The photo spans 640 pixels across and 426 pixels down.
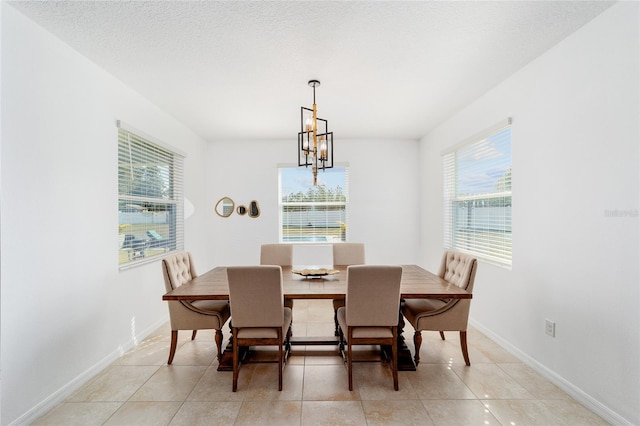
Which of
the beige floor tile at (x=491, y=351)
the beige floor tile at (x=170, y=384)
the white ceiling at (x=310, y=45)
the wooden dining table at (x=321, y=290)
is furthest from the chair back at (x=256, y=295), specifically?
the beige floor tile at (x=491, y=351)

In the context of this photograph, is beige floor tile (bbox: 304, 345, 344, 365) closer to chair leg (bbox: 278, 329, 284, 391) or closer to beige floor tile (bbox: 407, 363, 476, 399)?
chair leg (bbox: 278, 329, 284, 391)

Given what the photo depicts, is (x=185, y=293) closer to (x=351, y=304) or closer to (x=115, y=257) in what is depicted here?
(x=115, y=257)

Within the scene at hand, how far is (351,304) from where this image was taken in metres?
2.13

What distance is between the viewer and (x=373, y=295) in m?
2.11

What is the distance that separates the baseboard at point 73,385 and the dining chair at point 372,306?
2013 millimetres

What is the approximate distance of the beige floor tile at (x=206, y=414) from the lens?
1839 millimetres

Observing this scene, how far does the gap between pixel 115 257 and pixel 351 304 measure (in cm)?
218

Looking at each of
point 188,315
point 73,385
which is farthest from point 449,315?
point 73,385

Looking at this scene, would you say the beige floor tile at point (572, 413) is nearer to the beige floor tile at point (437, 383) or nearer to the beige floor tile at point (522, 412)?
the beige floor tile at point (522, 412)

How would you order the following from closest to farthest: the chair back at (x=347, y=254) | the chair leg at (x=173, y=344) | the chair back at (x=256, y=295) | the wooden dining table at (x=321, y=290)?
1. the chair back at (x=256, y=295)
2. the wooden dining table at (x=321, y=290)
3. the chair leg at (x=173, y=344)
4. the chair back at (x=347, y=254)

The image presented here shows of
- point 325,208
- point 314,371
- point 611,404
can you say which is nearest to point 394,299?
point 314,371

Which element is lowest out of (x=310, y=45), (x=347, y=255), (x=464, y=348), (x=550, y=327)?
(x=464, y=348)

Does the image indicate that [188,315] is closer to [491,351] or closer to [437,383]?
[437,383]

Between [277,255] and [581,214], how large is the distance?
9.18ft
